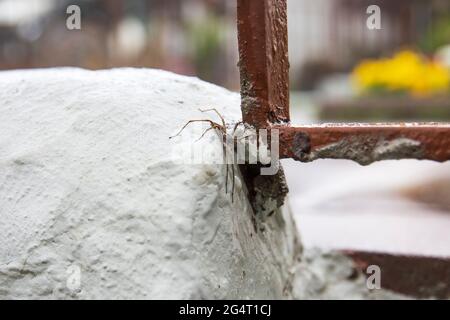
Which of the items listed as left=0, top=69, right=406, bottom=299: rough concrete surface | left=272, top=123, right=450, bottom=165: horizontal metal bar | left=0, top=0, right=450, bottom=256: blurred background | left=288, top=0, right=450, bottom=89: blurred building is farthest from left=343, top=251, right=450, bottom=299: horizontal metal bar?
left=288, top=0, right=450, bottom=89: blurred building

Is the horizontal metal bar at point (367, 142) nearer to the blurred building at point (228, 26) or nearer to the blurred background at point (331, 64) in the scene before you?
the blurred background at point (331, 64)

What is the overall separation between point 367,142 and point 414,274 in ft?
1.70

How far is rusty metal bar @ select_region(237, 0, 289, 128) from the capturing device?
3.50 ft

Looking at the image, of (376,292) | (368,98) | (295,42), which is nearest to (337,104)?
(368,98)

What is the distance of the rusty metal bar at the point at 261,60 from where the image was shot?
3.50 ft

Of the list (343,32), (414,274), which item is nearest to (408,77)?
(414,274)

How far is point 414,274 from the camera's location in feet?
4.74

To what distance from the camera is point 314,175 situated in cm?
359

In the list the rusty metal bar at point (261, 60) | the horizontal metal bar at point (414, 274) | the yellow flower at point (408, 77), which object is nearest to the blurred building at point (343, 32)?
the yellow flower at point (408, 77)

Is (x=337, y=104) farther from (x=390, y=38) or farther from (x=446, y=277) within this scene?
(x=390, y=38)

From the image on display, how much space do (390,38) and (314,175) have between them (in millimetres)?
10339

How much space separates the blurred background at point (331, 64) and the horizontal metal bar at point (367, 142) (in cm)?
52

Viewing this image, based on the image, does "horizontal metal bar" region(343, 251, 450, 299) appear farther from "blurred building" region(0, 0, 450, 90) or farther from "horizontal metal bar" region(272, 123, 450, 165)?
"blurred building" region(0, 0, 450, 90)

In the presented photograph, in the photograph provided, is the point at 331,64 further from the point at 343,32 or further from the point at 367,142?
the point at 367,142
